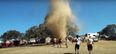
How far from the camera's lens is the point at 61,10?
73.4 metres

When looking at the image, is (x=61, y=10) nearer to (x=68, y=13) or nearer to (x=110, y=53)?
(x=68, y=13)

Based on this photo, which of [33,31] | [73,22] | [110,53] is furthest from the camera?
[33,31]

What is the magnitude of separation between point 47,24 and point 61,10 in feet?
20.3

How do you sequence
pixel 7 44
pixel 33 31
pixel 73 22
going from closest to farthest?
pixel 7 44 → pixel 73 22 → pixel 33 31

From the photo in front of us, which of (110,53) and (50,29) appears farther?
(50,29)

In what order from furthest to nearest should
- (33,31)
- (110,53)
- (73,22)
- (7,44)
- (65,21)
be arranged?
(33,31) < (73,22) < (65,21) < (7,44) < (110,53)

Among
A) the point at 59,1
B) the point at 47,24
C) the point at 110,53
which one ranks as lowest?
the point at 110,53

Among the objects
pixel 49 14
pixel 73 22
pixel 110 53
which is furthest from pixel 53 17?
pixel 110 53

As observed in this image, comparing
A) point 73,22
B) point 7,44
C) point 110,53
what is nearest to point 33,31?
point 73,22

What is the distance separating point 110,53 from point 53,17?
42.9 m

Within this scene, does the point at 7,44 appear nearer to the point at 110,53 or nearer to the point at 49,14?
the point at 49,14

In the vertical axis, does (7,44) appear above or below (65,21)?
below

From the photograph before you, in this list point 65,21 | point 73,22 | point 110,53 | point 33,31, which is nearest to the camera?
point 110,53

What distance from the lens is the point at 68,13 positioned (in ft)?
247
